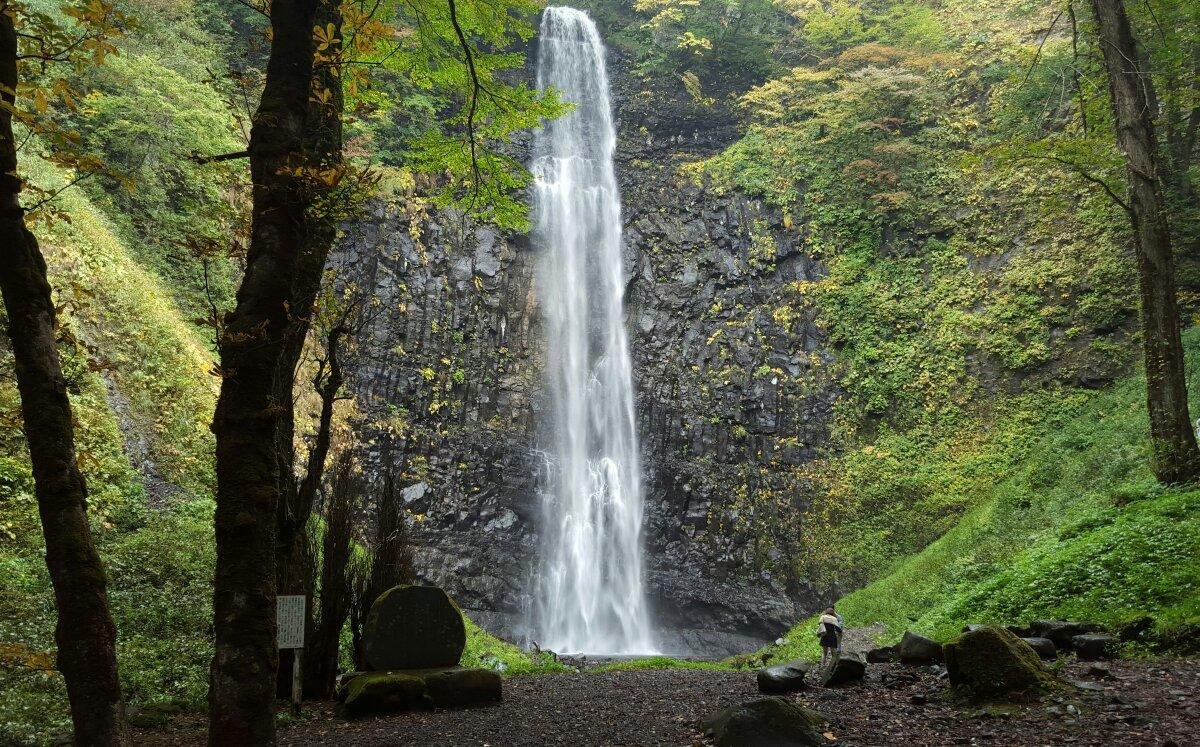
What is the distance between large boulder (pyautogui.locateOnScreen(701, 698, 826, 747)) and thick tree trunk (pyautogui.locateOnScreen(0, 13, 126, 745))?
3.25 metres

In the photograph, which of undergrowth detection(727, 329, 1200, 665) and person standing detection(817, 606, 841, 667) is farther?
person standing detection(817, 606, 841, 667)

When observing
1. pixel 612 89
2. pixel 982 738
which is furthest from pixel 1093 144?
pixel 612 89

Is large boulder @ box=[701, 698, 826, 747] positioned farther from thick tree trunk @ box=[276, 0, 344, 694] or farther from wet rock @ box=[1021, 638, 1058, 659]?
thick tree trunk @ box=[276, 0, 344, 694]

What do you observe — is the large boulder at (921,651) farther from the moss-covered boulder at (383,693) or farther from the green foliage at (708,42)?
the green foliage at (708,42)

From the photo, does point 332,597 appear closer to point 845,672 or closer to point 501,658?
point 501,658

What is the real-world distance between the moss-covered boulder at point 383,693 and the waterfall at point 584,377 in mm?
10585

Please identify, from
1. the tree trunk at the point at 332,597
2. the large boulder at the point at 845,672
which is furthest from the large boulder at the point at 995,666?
the tree trunk at the point at 332,597

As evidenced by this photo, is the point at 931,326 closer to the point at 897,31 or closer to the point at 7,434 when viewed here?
the point at 897,31

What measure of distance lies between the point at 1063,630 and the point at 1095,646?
431 millimetres

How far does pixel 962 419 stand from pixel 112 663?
17092 millimetres

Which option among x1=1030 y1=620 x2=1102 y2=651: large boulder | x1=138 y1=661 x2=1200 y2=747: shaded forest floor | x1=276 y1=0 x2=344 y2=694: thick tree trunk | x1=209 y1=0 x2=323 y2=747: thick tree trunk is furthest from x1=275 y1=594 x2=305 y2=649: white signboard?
x1=1030 y1=620 x2=1102 y2=651: large boulder

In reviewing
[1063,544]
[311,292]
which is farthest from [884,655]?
[311,292]

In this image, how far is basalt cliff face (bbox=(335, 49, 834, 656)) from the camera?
1686 centimetres

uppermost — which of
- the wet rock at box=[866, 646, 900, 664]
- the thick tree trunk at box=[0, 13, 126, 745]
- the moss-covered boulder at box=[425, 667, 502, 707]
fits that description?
the thick tree trunk at box=[0, 13, 126, 745]
